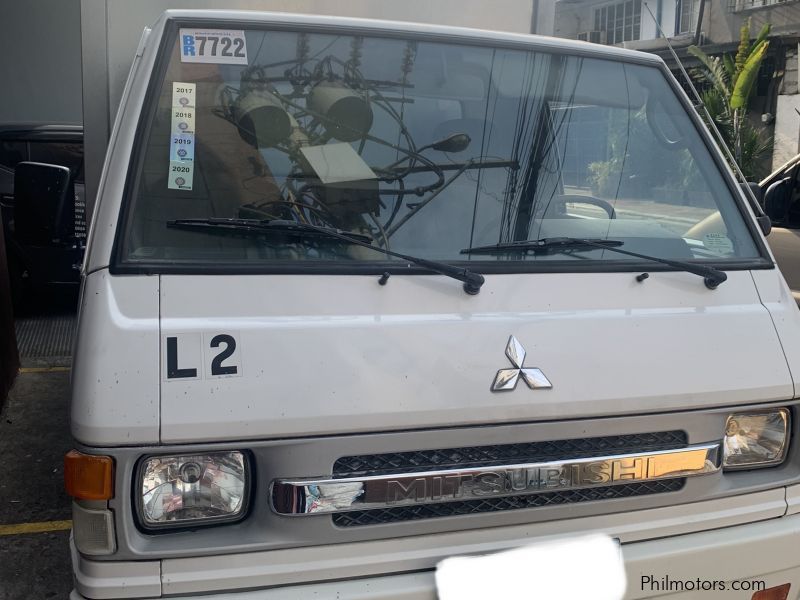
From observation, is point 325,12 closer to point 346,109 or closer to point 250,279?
point 346,109

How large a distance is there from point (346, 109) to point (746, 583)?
76.1 inches

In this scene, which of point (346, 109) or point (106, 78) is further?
point (106, 78)

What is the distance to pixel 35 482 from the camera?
4.47 metres

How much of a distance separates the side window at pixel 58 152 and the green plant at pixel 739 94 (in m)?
14.8

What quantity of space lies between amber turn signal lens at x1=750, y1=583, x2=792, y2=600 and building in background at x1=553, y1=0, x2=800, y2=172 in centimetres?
1421

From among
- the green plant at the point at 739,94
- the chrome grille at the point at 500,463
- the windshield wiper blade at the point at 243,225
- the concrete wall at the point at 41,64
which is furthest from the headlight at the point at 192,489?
the green plant at the point at 739,94

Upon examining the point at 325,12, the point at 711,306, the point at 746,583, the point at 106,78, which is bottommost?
the point at 746,583

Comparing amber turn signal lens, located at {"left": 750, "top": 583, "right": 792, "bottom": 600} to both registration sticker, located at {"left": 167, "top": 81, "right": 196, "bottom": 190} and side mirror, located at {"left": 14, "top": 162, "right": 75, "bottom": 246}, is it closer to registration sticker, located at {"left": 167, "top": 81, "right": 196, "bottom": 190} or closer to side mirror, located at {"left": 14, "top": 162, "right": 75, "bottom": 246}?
registration sticker, located at {"left": 167, "top": 81, "right": 196, "bottom": 190}

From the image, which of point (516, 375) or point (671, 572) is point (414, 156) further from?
point (671, 572)

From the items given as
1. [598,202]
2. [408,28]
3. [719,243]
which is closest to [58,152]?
[408,28]

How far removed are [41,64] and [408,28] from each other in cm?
1066

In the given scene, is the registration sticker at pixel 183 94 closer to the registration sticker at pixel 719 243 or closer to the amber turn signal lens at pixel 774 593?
the registration sticker at pixel 719 243

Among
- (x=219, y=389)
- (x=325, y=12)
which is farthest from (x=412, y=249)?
(x=325, y=12)

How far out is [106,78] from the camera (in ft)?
10.3
